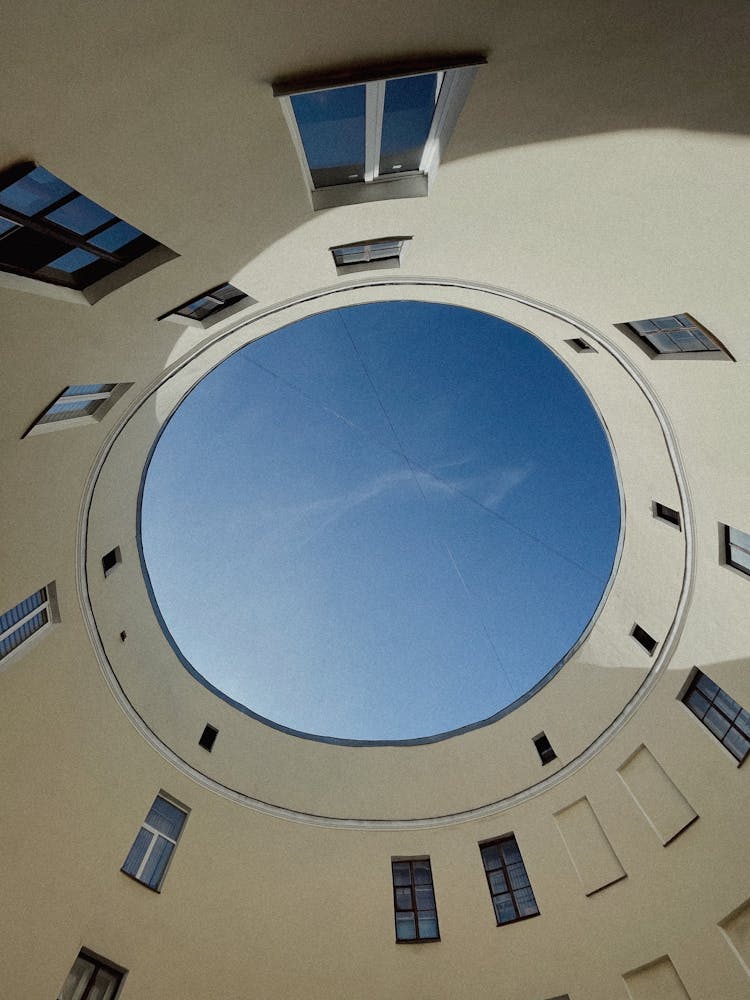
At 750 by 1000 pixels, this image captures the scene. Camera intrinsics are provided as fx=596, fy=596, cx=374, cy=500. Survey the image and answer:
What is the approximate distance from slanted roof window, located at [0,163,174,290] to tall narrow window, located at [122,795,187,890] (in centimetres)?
1118

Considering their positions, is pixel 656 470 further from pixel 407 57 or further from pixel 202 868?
pixel 202 868

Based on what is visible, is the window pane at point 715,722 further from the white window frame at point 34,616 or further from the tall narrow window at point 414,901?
the white window frame at point 34,616

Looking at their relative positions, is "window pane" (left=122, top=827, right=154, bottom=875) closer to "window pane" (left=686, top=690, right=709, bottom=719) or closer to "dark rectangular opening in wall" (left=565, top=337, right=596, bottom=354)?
"window pane" (left=686, top=690, right=709, bottom=719)

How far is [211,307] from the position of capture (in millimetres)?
10461

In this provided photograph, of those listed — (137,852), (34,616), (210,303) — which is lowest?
(137,852)

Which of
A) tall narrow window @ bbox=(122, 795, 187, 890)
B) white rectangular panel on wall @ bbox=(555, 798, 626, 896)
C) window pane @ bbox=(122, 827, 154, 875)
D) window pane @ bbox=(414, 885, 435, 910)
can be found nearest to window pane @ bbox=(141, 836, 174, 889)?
tall narrow window @ bbox=(122, 795, 187, 890)

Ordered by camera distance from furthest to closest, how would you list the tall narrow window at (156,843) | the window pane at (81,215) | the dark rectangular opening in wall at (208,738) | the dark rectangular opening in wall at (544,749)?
the dark rectangular opening in wall at (544,749) < the dark rectangular opening in wall at (208,738) < the tall narrow window at (156,843) < the window pane at (81,215)

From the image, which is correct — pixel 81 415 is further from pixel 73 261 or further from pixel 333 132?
pixel 333 132

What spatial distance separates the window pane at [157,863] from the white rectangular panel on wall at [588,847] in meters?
8.93

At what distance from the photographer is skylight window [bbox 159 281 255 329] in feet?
31.4

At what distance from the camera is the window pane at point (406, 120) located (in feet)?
20.8

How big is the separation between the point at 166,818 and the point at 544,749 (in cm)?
939

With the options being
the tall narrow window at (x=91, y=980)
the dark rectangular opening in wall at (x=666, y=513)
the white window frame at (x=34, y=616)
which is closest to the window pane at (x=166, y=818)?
the tall narrow window at (x=91, y=980)

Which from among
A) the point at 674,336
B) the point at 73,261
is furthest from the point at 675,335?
the point at 73,261
